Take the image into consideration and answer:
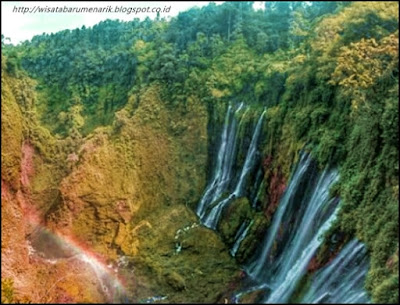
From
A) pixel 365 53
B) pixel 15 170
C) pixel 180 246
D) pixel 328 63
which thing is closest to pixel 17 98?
pixel 15 170

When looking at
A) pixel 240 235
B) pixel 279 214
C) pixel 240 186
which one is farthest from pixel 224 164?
pixel 279 214

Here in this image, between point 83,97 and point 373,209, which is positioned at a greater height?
point 83,97

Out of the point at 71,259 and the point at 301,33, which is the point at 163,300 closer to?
the point at 71,259

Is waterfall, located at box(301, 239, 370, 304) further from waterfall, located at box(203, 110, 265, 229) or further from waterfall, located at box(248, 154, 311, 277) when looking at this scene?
waterfall, located at box(203, 110, 265, 229)

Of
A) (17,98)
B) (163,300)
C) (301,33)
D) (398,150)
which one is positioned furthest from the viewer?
(301,33)

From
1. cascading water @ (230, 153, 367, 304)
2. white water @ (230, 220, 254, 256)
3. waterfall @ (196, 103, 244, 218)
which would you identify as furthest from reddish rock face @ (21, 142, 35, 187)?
cascading water @ (230, 153, 367, 304)

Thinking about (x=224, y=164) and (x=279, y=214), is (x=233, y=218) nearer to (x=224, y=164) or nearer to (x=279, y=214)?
(x=279, y=214)
